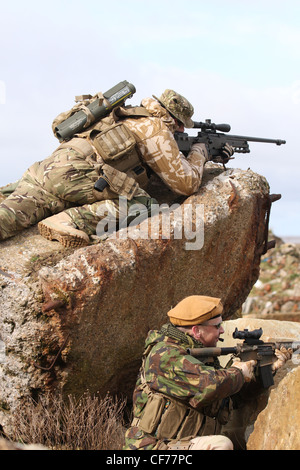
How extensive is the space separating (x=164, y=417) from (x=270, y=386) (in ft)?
3.42

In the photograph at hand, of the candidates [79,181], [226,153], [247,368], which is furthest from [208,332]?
[226,153]

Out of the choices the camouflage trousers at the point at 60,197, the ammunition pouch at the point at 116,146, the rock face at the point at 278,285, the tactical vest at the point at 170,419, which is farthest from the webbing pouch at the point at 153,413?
the rock face at the point at 278,285

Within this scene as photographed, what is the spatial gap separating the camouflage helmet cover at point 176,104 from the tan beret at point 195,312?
2.80 metres

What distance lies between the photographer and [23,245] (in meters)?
5.71

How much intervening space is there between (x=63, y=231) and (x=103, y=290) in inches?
29.2

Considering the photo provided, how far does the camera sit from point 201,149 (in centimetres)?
691

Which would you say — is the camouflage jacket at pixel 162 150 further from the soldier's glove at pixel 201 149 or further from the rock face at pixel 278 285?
the rock face at pixel 278 285

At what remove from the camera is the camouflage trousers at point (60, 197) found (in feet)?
19.0

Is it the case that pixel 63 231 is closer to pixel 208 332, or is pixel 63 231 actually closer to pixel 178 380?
pixel 208 332

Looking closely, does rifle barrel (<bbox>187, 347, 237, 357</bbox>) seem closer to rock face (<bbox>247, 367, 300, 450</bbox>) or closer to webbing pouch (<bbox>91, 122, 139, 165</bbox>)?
rock face (<bbox>247, 367, 300, 450</bbox>)

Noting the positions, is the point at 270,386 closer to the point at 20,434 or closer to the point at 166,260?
the point at 166,260
